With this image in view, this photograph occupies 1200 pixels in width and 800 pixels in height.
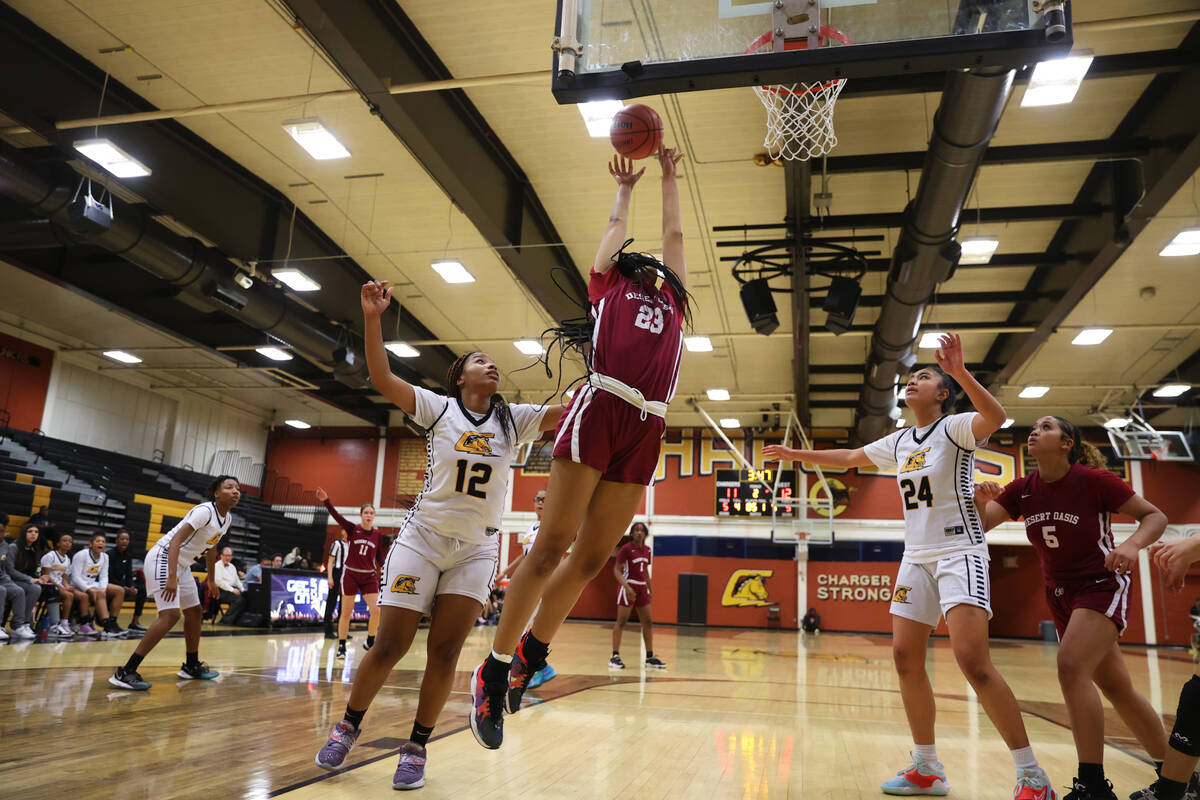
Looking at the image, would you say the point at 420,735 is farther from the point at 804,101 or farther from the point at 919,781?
the point at 804,101

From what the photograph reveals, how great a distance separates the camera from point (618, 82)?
396 cm

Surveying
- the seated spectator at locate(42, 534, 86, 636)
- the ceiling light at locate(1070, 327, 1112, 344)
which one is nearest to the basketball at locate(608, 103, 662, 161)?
the seated spectator at locate(42, 534, 86, 636)

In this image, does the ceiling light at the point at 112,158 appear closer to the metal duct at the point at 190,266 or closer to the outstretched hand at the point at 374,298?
the metal duct at the point at 190,266

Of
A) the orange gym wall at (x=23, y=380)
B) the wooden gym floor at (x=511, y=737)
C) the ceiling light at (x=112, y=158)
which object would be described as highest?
the ceiling light at (x=112, y=158)

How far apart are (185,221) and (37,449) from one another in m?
9.96

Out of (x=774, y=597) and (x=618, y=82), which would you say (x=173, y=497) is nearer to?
(x=774, y=597)

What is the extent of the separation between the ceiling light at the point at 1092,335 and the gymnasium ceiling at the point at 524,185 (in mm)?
247

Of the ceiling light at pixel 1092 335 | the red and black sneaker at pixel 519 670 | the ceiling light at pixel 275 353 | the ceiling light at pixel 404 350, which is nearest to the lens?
the red and black sneaker at pixel 519 670

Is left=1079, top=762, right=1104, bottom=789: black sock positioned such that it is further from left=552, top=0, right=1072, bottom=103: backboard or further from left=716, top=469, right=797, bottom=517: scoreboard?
left=716, top=469, right=797, bottom=517: scoreboard

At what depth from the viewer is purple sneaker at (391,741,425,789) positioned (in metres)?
3.44

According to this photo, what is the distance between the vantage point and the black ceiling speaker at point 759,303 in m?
12.1

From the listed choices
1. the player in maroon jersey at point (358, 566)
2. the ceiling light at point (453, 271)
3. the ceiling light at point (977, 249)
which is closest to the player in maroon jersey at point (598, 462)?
the player in maroon jersey at point (358, 566)

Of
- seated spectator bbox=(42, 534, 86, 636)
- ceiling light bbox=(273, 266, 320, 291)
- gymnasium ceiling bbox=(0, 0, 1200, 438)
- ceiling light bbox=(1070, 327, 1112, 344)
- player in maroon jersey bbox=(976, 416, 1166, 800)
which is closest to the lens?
player in maroon jersey bbox=(976, 416, 1166, 800)

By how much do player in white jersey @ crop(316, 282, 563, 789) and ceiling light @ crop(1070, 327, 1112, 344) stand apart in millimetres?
15251
